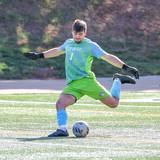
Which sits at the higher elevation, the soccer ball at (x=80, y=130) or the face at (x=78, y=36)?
the face at (x=78, y=36)

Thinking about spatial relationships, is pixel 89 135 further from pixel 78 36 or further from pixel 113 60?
pixel 78 36

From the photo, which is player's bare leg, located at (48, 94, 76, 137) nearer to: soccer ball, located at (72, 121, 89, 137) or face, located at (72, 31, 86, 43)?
soccer ball, located at (72, 121, 89, 137)

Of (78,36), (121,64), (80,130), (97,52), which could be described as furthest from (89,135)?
(78,36)

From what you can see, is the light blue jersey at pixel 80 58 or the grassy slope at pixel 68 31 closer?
the light blue jersey at pixel 80 58

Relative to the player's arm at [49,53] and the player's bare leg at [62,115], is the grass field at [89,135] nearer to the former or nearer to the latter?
the player's bare leg at [62,115]

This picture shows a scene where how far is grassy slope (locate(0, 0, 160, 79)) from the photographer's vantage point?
3519cm

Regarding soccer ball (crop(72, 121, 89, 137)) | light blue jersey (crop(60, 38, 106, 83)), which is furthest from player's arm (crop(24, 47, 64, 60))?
soccer ball (crop(72, 121, 89, 137))

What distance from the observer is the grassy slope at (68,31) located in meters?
35.2

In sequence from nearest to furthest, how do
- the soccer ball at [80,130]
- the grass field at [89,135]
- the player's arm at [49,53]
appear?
the grass field at [89,135], the soccer ball at [80,130], the player's arm at [49,53]

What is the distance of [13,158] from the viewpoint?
10555 mm

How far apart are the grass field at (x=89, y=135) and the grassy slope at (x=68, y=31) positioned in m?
10.9

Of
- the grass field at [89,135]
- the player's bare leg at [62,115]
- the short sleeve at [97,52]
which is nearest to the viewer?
the grass field at [89,135]

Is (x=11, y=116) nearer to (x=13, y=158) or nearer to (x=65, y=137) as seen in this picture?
(x=65, y=137)

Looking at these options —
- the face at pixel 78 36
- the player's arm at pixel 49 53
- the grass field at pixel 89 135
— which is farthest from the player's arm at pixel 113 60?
the grass field at pixel 89 135
